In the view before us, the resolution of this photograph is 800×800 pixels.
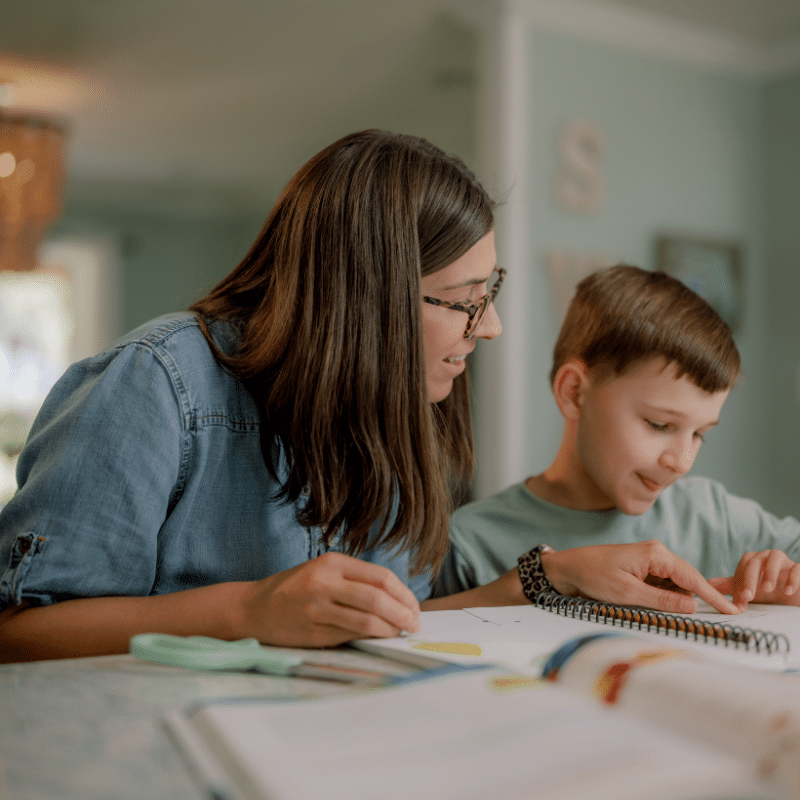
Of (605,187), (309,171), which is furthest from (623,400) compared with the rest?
(605,187)

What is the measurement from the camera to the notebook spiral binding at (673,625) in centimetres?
67

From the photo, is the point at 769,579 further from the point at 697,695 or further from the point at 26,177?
the point at 26,177

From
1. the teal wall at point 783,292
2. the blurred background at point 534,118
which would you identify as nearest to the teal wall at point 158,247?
the blurred background at point 534,118

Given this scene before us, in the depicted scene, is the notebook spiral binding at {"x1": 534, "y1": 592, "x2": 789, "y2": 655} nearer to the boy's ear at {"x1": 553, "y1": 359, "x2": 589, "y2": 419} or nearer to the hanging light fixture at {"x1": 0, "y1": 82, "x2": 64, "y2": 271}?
the boy's ear at {"x1": 553, "y1": 359, "x2": 589, "y2": 419}

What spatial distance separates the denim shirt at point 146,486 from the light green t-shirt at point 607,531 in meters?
0.38

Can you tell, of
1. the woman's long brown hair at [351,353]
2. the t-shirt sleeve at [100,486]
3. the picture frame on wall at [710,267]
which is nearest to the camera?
the t-shirt sleeve at [100,486]

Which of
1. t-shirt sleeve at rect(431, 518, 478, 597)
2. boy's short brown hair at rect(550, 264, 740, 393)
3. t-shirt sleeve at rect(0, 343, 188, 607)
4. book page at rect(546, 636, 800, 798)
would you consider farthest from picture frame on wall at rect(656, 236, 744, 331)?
book page at rect(546, 636, 800, 798)

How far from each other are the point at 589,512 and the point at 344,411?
1.81ft

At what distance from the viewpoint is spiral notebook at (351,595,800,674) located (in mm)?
637

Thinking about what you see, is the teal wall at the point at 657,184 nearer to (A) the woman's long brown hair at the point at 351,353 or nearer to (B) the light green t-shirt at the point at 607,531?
(B) the light green t-shirt at the point at 607,531

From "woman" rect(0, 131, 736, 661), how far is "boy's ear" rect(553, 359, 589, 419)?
13.5 inches

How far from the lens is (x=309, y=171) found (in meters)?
0.96

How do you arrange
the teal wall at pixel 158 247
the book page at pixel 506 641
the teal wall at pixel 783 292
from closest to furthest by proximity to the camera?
the book page at pixel 506 641, the teal wall at pixel 783 292, the teal wall at pixel 158 247

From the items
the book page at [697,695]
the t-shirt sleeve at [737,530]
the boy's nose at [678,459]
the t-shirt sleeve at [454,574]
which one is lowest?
the t-shirt sleeve at [454,574]
